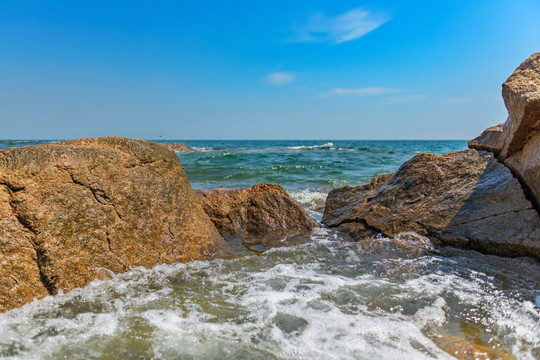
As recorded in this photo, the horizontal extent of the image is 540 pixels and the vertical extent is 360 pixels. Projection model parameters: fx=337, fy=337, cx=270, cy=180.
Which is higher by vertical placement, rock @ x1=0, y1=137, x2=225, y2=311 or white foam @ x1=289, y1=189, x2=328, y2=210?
rock @ x1=0, y1=137, x2=225, y2=311

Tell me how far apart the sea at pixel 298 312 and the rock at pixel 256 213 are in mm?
1228

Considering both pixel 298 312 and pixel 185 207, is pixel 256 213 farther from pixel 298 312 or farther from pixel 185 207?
pixel 298 312

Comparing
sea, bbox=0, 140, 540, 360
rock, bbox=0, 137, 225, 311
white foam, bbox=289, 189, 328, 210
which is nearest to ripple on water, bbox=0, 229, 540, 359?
sea, bbox=0, 140, 540, 360

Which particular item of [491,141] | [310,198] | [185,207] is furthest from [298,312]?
[310,198]

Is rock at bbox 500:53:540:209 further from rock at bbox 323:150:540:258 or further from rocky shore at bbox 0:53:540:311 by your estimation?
rock at bbox 323:150:540:258

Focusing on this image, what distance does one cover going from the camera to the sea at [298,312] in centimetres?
241

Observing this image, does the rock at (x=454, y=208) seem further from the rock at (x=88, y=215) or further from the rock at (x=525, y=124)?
the rock at (x=88, y=215)

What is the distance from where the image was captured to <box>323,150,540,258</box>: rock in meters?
4.14

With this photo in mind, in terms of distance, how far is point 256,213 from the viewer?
5.75m

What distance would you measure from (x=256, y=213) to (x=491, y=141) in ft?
13.2

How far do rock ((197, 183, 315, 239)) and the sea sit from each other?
1.23m

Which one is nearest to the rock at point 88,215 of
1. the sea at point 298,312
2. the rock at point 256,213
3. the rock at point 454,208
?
the sea at point 298,312

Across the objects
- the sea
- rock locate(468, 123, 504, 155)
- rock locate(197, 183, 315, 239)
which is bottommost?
the sea

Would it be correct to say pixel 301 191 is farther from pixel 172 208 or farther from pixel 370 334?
pixel 370 334
